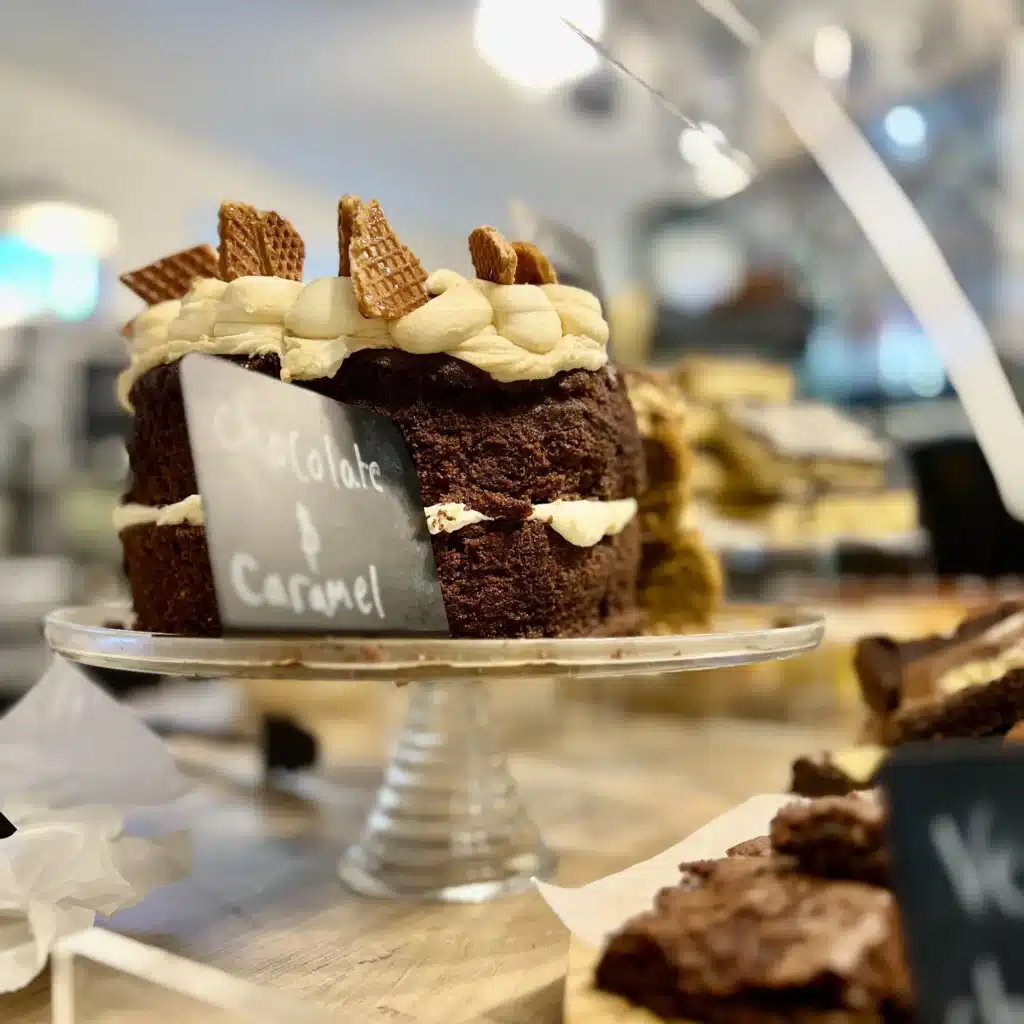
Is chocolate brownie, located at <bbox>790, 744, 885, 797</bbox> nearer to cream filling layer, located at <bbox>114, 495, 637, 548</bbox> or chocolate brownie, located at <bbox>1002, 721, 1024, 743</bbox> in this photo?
chocolate brownie, located at <bbox>1002, 721, 1024, 743</bbox>

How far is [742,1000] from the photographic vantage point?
61 centimetres

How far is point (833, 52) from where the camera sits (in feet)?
7.55

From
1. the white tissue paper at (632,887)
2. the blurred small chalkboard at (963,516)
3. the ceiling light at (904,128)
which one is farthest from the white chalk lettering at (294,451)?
the blurred small chalkboard at (963,516)

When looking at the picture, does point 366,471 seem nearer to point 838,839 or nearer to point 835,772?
point 838,839

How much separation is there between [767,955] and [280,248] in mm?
838

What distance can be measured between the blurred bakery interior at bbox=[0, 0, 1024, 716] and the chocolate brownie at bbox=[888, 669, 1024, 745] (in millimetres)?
507

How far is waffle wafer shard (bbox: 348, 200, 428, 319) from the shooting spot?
0.99 meters

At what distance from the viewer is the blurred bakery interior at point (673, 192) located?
2154 millimetres

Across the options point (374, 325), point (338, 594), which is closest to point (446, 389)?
point (374, 325)

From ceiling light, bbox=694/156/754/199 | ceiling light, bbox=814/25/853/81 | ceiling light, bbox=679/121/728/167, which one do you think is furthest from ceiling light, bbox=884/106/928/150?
ceiling light, bbox=679/121/728/167

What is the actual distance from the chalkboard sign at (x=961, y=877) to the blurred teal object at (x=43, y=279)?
4076 millimetres

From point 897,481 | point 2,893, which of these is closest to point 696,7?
point 2,893

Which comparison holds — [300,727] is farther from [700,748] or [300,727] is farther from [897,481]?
[897,481]

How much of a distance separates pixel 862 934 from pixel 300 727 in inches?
52.8
